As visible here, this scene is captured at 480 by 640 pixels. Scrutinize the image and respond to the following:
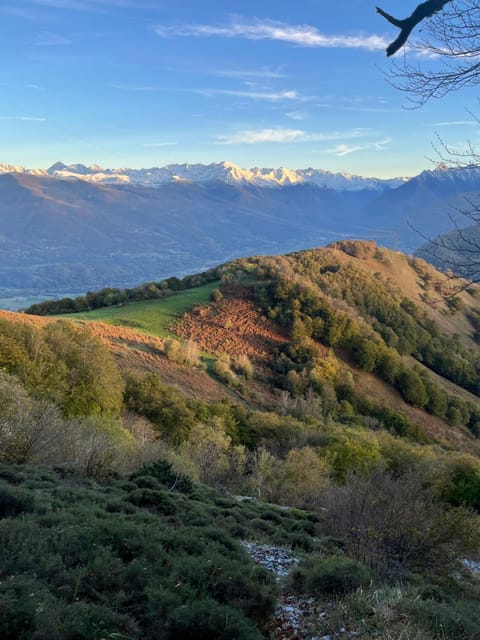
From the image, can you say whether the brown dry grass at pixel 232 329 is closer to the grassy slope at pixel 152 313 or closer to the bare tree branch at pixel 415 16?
the grassy slope at pixel 152 313

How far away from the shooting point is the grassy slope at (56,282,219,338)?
41.2 meters

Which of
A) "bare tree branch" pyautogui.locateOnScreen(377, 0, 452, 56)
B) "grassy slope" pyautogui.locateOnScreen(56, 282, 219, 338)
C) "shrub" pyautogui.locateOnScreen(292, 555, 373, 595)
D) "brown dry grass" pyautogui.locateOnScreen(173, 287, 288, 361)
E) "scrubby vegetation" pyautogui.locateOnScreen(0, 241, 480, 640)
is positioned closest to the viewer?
"bare tree branch" pyautogui.locateOnScreen(377, 0, 452, 56)

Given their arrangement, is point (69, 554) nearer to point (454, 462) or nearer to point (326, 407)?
point (454, 462)

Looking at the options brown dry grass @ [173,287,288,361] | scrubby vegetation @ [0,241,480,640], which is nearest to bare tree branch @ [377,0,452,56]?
scrubby vegetation @ [0,241,480,640]

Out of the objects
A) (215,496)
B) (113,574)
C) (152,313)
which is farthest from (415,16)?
(152,313)

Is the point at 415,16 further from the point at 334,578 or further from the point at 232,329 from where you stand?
the point at 232,329

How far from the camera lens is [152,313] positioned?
4609 centimetres

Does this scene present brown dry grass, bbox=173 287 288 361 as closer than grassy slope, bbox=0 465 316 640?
No

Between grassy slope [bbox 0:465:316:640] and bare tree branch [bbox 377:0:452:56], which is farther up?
bare tree branch [bbox 377:0:452:56]

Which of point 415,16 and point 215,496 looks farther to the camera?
point 215,496

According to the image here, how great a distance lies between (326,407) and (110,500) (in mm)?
29525

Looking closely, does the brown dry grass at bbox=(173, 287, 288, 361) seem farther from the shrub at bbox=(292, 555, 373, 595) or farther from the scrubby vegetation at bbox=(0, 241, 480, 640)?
the shrub at bbox=(292, 555, 373, 595)

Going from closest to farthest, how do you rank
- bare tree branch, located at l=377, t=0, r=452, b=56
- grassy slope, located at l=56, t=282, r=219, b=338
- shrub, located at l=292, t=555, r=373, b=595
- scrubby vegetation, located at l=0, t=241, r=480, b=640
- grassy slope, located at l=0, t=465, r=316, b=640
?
bare tree branch, located at l=377, t=0, r=452, b=56
grassy slope, located at l=0, t=465, r=316, b=640
scrubby vegetation, located at l=0, t=241, r=480, b=640
shrub, located at l=292, t=555, r=373, b=595
grassy slope, located at l=56, t=282, r=219, b=338

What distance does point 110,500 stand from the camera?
1023cm
